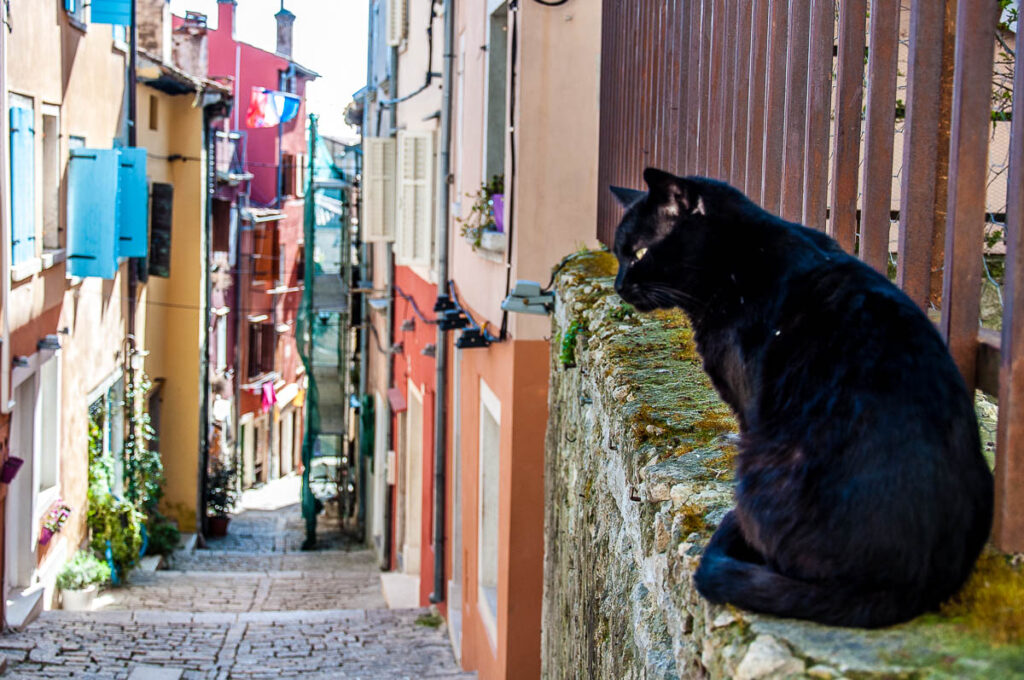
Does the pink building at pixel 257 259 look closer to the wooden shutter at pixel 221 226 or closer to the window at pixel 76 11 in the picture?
the wooden shutter at pixel 221 226

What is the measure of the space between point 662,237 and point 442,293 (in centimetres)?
856

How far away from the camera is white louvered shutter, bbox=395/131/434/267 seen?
1237 centimetres

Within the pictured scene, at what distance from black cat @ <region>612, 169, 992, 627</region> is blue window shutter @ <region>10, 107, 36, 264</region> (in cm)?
896

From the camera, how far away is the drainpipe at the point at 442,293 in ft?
35.3

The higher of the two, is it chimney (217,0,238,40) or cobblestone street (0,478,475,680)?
chimney (217,0,238,40)

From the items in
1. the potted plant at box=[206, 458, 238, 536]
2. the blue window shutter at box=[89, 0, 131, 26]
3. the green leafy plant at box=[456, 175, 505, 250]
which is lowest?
the potted plant at box=[206, 458, 238, 536]

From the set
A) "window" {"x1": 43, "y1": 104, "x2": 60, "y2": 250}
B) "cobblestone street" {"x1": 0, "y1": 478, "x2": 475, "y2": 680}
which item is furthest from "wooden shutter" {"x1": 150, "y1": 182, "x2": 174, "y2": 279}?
"window" {"x1": 43, "y1": 104, "x2": 60, "y2": 250}

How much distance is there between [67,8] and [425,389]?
5.39m

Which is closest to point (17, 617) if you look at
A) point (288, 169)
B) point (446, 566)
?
point (446, 566)

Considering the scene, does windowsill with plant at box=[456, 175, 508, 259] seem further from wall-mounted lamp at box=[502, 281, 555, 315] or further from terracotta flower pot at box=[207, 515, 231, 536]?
terracotta flower pot at box=[207, 515, 231, 536]

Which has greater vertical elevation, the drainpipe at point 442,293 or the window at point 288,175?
the window at point 288,175

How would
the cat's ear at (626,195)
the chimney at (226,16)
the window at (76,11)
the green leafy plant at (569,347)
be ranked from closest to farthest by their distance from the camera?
the cat's ear at (626,195) < the green leafy plant at (569,347) < the window at (76,11) < the chimney at (226,16)

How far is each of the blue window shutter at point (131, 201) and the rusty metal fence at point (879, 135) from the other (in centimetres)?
977

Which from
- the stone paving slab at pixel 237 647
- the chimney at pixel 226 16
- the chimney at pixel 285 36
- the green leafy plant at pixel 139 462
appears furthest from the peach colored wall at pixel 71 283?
the chimney at pixel 285 36
